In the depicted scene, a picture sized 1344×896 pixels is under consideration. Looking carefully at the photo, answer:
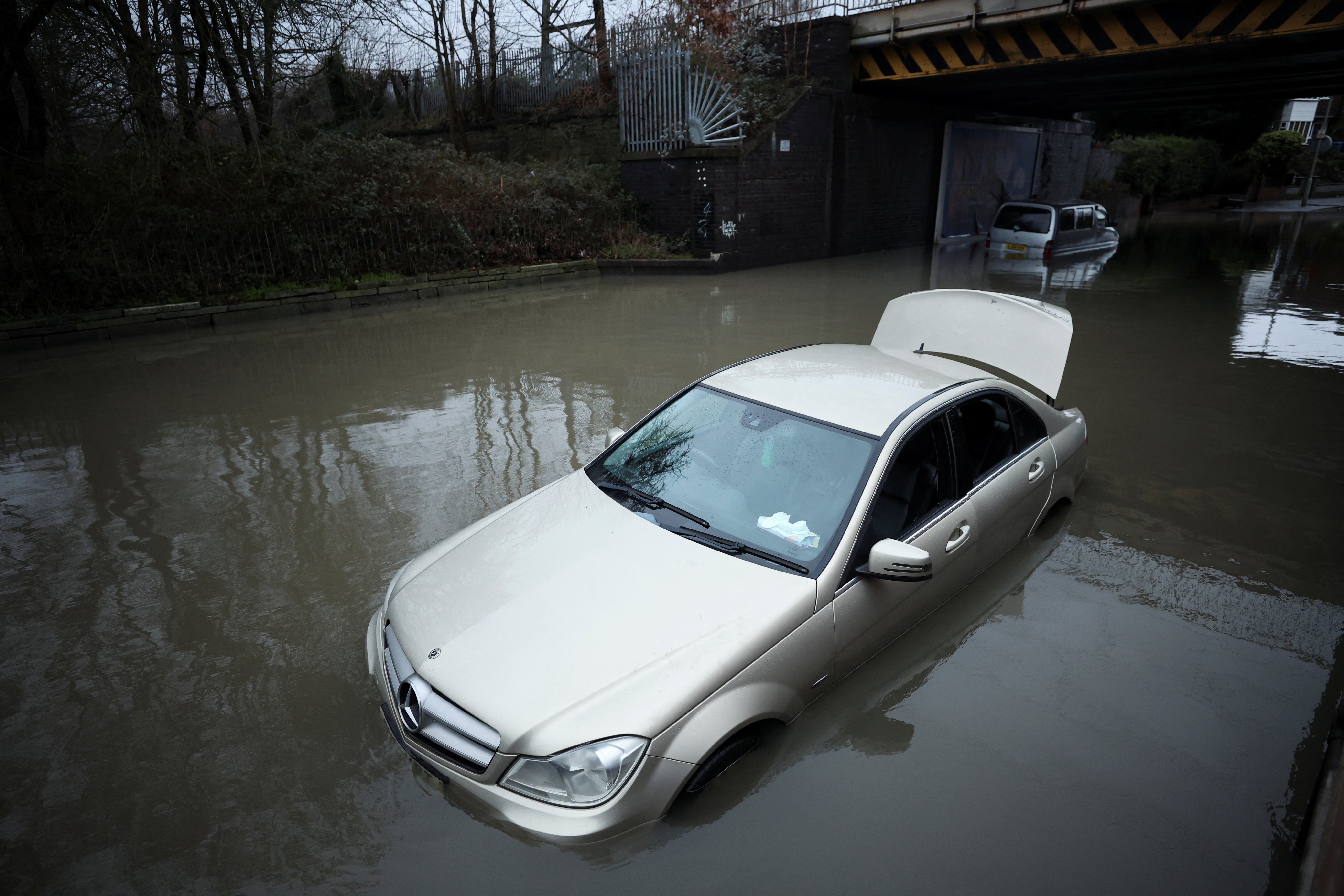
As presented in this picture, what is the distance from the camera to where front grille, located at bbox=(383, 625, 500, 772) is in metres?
2.75

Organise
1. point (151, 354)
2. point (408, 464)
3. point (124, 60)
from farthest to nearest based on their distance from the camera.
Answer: point (124, 60) < point (151, 354) < point (408, 464)

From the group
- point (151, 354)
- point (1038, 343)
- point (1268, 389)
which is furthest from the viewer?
point (151, 354)

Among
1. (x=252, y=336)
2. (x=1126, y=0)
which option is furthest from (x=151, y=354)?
(x=1126, y=0)

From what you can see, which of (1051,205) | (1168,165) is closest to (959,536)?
(1051,205)

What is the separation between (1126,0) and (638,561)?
16.4 metres

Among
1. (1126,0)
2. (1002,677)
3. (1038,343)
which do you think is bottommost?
(1002,677)

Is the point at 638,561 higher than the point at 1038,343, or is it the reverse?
the point at 1038,343

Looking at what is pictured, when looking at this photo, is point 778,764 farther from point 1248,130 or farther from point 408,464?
point 1248,130

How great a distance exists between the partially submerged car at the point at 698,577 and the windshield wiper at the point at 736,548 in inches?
0.4

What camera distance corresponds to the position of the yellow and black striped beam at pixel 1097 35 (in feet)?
44.3

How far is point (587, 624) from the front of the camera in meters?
3.02

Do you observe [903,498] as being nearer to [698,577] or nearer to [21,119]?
[698,577]

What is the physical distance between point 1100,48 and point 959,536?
16028mm

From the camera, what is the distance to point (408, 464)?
6.55 metres
